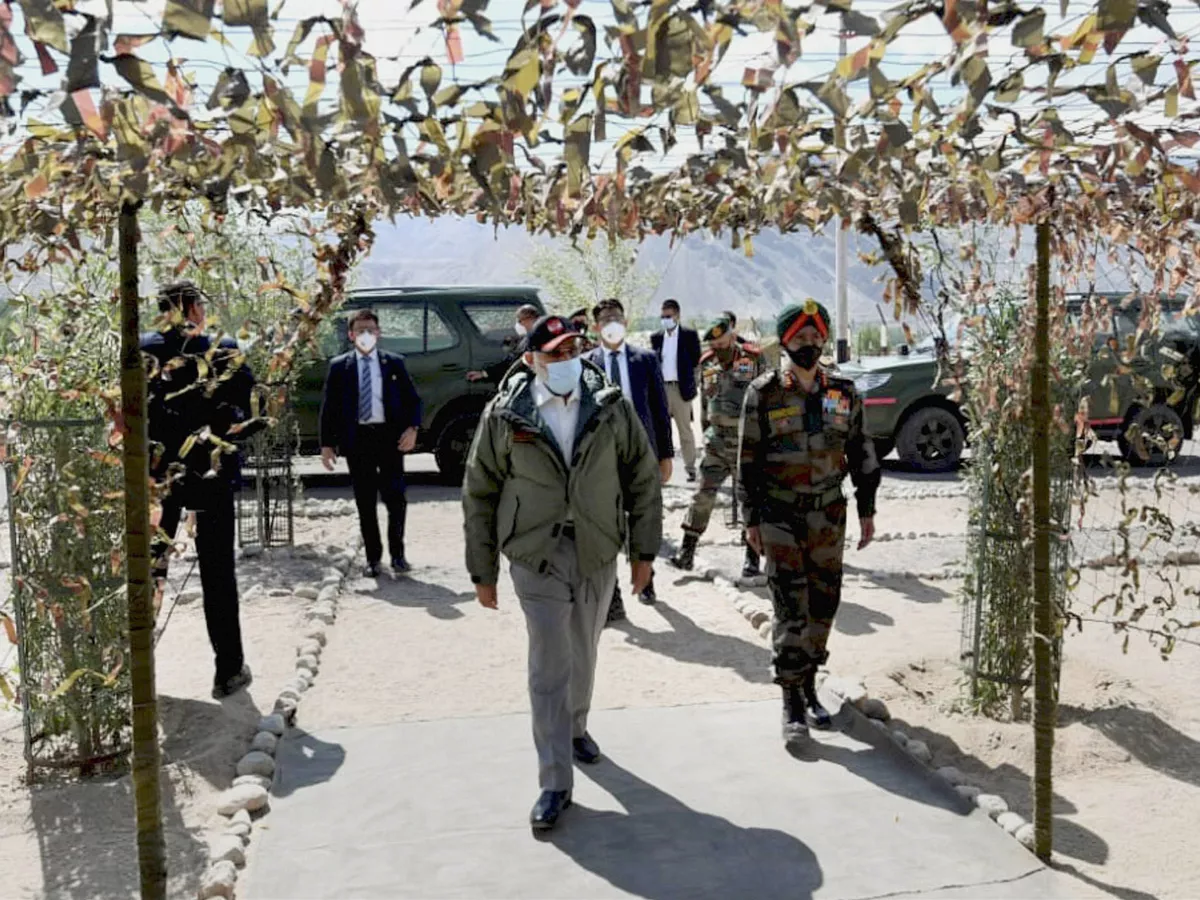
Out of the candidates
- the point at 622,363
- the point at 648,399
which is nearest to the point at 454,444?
the point at 622,363

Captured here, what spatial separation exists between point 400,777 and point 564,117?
311cm

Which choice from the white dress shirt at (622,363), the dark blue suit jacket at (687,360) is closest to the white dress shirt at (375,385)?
the white dress shirt at (622,363)

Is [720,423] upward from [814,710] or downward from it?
upward

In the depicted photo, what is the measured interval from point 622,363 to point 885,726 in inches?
116

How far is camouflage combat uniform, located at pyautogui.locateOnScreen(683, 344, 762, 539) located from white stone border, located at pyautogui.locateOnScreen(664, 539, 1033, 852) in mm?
501

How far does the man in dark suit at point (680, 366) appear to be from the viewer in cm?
1240

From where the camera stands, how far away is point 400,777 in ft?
15.9

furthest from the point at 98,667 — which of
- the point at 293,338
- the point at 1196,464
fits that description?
the point at 1196,464

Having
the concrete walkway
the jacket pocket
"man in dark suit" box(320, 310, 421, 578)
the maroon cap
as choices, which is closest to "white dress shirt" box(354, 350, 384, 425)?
"man in dark suit" box(320, 310, 421, 578)

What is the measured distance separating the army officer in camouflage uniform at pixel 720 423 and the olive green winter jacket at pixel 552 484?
3342mm

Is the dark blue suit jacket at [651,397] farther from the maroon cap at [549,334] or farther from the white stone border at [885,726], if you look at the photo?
the maroon cap at [549,334]

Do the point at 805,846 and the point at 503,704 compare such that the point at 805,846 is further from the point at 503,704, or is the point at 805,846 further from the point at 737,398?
the point at 737,398

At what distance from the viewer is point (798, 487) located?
502cm

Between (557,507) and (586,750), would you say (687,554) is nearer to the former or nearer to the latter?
(586,750)
